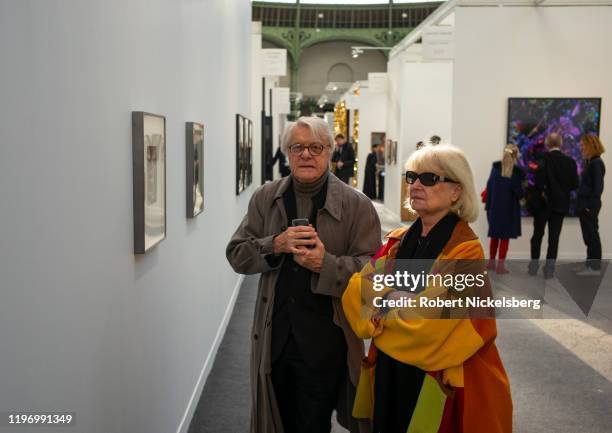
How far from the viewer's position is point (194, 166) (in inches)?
194

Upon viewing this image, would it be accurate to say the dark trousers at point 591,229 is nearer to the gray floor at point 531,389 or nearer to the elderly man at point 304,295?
the gray floor at point 531,389

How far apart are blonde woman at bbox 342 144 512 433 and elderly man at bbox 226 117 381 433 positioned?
36cm

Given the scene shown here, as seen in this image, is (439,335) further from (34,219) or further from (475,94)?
(475,94)

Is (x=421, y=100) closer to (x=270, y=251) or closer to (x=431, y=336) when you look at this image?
(x=270, y=251)

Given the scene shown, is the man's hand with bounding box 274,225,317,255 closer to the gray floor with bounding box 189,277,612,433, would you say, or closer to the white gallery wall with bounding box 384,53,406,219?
the gray floor with bounding box 189,277,612,433

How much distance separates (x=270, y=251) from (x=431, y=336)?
92 cm

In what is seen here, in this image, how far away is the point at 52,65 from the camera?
2016mm

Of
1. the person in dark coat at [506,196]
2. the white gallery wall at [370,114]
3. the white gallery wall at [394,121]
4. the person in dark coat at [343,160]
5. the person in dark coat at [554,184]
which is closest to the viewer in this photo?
the person in dark coat at [554,184]

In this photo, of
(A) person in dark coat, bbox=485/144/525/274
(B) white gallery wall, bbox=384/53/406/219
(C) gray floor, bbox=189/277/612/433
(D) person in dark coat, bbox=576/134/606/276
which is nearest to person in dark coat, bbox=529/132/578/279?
(D) person in dark coat, bbox=576/134/606/276

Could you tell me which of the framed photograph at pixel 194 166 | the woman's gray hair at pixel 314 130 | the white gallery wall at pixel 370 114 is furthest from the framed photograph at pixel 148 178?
the white gallery wall at pixel 370 114

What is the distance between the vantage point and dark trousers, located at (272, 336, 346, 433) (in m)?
3.13

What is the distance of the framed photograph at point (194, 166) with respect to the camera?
4785 millimetres

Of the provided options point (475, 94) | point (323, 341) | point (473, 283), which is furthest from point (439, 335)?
point (475, 94)

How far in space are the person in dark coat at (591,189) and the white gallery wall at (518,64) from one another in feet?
5.14
